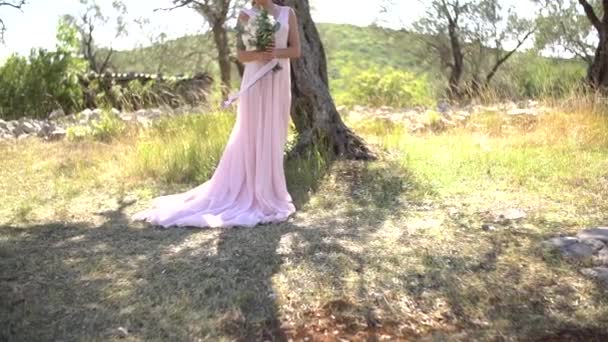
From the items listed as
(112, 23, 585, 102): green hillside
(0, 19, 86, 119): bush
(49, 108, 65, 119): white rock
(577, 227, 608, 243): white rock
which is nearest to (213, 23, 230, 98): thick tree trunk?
(112, 23, 585, 102): green hillside

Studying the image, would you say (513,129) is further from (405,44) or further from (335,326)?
(405,44)

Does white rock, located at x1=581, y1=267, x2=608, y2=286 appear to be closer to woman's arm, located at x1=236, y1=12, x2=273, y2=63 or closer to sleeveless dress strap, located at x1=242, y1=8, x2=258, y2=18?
woman's arm, located at x1=236, y1=12, x2=273, y2=63

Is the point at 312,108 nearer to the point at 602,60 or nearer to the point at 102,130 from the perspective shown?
the point at 102,130

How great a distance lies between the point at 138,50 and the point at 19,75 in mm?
14423

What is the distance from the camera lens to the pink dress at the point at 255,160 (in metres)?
5.39

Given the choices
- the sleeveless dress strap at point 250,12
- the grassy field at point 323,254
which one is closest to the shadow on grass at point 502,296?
the grassy field at point 323,254

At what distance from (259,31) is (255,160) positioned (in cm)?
104

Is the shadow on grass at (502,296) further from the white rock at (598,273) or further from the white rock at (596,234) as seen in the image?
the white rock at (596,234)

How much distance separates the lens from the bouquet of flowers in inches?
204

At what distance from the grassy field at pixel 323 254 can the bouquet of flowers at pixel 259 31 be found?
1.37m

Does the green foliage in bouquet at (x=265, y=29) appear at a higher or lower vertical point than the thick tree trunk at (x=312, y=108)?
higher

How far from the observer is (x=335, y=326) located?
337 centimetres

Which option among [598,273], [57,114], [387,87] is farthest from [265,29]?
[387,87]

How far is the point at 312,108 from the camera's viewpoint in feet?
22.6
